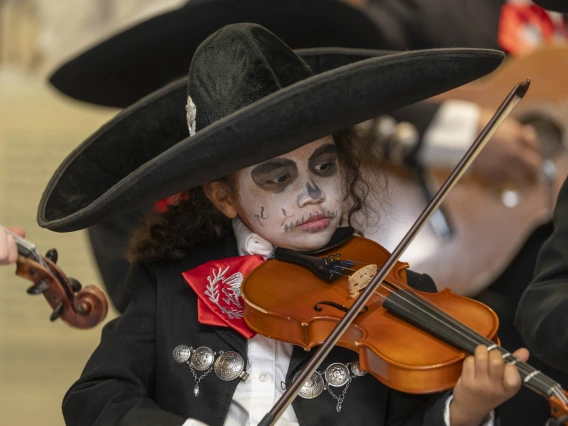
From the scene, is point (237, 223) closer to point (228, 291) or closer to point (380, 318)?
point (228, 291)

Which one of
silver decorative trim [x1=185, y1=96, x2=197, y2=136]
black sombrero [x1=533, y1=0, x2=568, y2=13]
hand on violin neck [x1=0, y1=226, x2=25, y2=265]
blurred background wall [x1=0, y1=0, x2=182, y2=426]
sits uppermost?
black sombrero [x1=533, y1=0, x2=568, y2=13]

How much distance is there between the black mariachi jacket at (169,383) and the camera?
1096 millimetres

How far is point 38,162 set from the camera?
255 centimetres

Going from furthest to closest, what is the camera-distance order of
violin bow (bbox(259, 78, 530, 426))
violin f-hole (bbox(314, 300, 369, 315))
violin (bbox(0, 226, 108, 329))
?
violin (bbox(0, 226, 108, 329)) < violin f-hole (bbox(314, 300, 369, 315)) < violin bow (bbox(259, 78, 530, 426))

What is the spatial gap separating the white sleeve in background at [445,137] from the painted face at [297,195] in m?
0.88

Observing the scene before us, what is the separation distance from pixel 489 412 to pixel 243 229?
0.43 meters

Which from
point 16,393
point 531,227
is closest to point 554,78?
point 531,227

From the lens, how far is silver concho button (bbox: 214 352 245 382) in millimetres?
1128

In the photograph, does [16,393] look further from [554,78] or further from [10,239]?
[554,78]

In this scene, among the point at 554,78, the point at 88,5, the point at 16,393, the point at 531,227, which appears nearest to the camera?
the point at 531,227

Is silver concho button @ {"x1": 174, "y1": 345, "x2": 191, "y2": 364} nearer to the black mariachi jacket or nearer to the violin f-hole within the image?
the black mariachi jacket

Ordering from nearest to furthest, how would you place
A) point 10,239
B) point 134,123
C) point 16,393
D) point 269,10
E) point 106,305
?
point 10,239 → point 106,305 → point 134,123 → point 269,10 → point 16,393

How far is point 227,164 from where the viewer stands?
98cm

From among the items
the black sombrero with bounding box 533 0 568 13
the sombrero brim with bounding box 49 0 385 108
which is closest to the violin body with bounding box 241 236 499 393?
the black sombrero with bounding box 533 0 568 13
